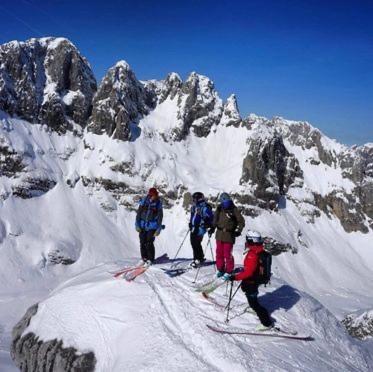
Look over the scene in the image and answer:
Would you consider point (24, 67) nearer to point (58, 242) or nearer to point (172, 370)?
point (58, 242)

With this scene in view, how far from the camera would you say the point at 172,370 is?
12148 millimetres

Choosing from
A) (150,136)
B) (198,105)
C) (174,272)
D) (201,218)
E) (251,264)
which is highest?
(198,105)

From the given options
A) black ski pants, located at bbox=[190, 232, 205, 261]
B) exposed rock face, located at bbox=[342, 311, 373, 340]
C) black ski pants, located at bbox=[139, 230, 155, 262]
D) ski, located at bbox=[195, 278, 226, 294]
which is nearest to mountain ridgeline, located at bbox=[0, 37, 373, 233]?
exposed rock face, located at bbox=[342, 311, 373, 340]

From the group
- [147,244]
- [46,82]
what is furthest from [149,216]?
[46,82]

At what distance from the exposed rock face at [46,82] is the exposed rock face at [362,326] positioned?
276 feet

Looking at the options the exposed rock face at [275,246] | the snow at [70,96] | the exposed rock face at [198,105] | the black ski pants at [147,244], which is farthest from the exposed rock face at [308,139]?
the black ski pants at [147,244]

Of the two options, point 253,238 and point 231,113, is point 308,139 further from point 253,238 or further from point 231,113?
point 253,238

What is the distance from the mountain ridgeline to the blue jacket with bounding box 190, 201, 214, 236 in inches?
2884

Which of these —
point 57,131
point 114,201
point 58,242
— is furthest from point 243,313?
point 57,131

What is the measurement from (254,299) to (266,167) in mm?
98033

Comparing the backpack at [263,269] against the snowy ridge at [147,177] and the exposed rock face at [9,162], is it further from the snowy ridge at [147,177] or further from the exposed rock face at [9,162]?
the exposed rock face at [9,162]

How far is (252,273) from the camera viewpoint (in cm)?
1383

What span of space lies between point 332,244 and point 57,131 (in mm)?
78320

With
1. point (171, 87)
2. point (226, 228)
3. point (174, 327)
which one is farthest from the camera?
point (171, 87)
